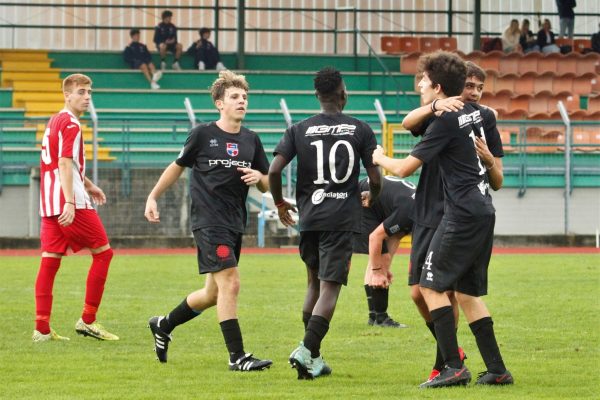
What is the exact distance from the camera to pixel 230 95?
9180 mm

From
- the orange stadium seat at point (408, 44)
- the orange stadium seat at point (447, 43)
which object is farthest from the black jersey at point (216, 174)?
the orange stadium seat at point (447, 43)

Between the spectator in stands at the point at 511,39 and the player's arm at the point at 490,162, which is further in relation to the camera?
the spectator in stands at the point at 511,39

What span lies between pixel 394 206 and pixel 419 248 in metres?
3.36

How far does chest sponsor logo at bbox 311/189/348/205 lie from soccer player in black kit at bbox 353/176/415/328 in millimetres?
2378

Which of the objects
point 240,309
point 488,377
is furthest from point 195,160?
point 240,309

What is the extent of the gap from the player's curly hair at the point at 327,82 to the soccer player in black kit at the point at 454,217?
2.84 feet

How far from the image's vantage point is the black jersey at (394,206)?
38.0 feet

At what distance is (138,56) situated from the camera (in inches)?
1206

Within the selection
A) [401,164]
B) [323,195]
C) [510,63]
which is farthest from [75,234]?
[510,63]

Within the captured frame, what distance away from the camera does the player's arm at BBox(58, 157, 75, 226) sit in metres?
10.5

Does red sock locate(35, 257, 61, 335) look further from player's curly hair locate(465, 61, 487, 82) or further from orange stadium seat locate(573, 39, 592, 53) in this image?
orange stadium seat locate(573, 39, 592, 53)

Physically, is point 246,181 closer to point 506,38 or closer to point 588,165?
point 588,165

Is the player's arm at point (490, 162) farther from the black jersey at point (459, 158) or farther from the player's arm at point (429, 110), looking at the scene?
the player's arm at point (429, 110)

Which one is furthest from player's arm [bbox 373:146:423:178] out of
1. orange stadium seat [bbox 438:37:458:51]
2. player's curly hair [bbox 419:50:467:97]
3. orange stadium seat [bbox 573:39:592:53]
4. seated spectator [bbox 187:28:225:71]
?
orange stadium seat [bbox 573:39:592:53]
